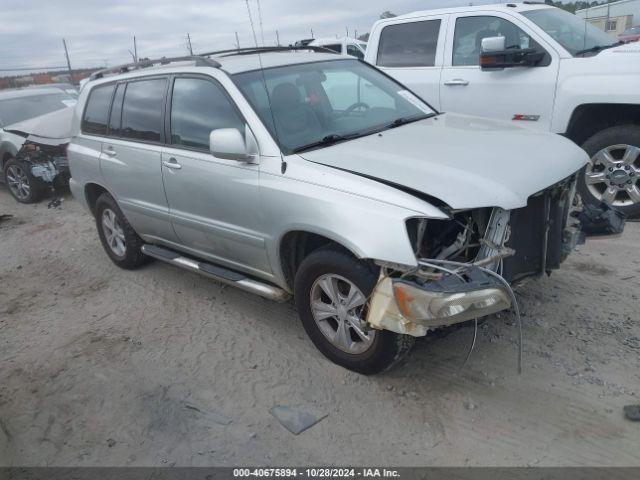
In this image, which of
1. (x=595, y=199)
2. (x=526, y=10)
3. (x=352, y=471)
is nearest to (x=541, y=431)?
Answer: (x=352, y=471)

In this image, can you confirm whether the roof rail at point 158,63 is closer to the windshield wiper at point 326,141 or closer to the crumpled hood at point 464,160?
the windshield wiper at point 326,141

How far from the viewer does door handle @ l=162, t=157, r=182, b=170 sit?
4.14 m

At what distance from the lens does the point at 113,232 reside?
5547mm

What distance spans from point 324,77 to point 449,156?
4.75 feet

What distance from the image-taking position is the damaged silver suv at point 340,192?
9.39 ft

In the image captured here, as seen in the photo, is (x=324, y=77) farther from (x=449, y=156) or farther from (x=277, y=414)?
(x=277, y=414)

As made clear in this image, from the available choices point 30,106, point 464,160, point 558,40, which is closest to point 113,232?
point 464,160

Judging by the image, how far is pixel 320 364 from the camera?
3613 mm

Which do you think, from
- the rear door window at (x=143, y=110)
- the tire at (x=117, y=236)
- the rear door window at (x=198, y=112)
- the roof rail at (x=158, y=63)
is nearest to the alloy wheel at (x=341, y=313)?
the rear door window at (x=198, y=112)

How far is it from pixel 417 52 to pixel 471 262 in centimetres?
430

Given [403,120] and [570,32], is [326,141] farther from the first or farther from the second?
[570,32]

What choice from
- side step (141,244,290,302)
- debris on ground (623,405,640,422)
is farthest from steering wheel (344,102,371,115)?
debris on ground (623,405,640,422)

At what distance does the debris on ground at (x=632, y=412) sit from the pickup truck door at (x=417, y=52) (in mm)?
4293

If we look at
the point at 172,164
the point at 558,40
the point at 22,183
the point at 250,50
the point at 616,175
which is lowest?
the point at 22,183
